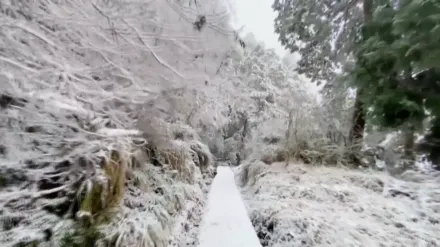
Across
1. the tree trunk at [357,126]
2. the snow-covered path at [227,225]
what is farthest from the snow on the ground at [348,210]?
the tree trunk at [357,126]

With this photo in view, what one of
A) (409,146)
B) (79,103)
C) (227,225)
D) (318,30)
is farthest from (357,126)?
(79,103)

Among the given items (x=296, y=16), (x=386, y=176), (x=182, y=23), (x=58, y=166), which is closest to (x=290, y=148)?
(x=386, y=176)

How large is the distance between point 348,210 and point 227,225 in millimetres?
2006

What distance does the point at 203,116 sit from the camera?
6.36m

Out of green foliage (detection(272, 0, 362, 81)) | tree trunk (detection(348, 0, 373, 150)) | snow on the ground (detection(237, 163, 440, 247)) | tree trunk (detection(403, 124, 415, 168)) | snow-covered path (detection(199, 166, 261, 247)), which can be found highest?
green foliage (detection(272, 0, 362, 81))

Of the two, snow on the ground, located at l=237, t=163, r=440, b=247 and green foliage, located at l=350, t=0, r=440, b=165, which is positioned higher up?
green foliage, located at l=350, t=0, r=440, b=165

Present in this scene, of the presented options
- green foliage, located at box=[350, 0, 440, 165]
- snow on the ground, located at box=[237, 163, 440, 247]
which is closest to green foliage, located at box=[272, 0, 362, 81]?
green foliage, located at box=[350, 0, 440, 165]

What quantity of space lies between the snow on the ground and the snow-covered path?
22cm

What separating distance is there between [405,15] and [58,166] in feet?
13.2

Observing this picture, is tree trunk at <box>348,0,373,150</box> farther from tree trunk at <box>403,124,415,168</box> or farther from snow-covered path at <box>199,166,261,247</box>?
snow-covered path at <box>199,166,261,247</box>

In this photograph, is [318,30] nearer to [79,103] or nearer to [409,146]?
[409,146]

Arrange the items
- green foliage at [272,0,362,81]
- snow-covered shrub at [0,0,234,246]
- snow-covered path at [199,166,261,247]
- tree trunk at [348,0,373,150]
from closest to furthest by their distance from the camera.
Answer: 1. snow-covered shrub at [0,0,234,246]
2. snow-covered path at [199,166,261,247]
3. tree trunk at [348,0,373,150]
4. green foliage at [272,0,362,81]

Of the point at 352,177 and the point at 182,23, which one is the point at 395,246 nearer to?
the point at 352,177

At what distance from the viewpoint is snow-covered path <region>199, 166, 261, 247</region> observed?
12.4ft
